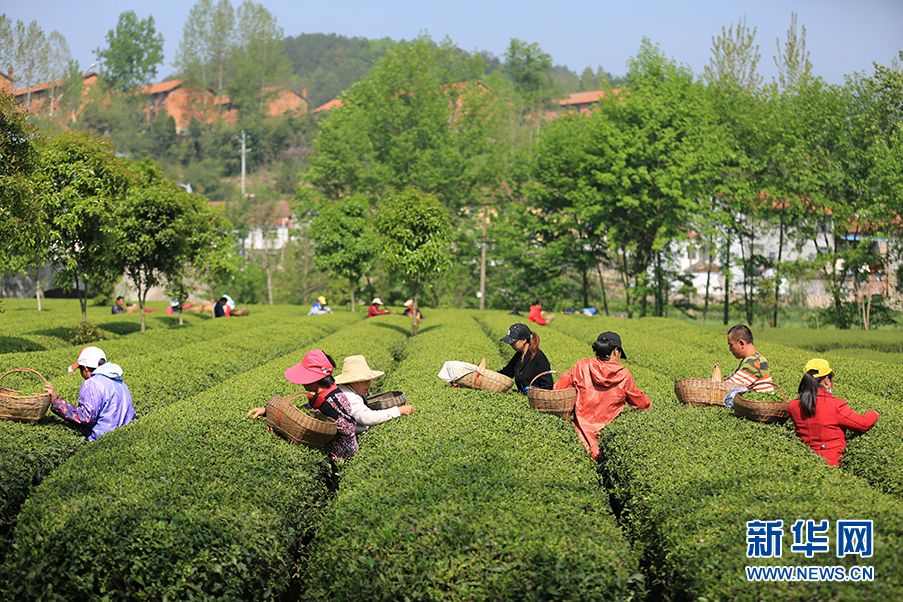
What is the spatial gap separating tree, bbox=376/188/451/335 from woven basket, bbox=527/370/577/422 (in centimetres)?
2010

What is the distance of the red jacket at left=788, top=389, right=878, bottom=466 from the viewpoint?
9.52 m

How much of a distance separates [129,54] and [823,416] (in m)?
146

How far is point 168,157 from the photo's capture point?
417ft

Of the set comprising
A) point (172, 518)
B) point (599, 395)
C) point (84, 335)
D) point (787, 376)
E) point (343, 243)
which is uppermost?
point (343, 243)

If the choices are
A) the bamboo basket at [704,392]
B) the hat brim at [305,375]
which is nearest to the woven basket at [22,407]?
the hat brim at [305,375]

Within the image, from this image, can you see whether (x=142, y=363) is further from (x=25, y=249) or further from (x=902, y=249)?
(x=902, y=249)

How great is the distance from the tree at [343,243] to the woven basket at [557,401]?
3776 centimetres

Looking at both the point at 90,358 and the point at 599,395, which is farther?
the point at 599,395

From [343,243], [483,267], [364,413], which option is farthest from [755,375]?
[483,267]

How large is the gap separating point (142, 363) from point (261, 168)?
4418 inches

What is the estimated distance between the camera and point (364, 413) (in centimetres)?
1031

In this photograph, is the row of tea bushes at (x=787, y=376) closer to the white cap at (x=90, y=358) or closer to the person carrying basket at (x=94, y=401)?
the person carrying basket at (x=94, y=401)

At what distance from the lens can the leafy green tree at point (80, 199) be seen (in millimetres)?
24609

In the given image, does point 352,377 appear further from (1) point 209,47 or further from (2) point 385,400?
(1) point 209,47
